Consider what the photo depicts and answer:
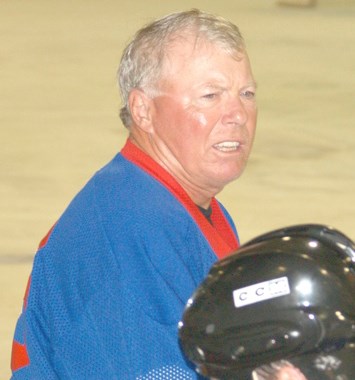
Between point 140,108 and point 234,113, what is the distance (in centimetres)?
20

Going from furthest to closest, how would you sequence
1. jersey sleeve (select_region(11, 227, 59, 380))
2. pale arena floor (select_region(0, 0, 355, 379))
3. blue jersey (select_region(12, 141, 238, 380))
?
pale arena floor (select_region(0, 0, 355, 379)), jersey sleeve (select_region(11, 227, 59, 380)), blue jersey (select_region(12, 141, 238, 380))

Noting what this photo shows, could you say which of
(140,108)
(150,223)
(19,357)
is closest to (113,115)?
(140,108)

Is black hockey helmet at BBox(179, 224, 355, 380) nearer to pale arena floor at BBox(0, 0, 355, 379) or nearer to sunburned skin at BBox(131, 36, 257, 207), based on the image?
sunburned skin at BBox(131, 36, 257, 207)

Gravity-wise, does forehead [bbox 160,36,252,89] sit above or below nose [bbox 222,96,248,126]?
above

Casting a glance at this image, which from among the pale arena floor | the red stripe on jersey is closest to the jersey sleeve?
the red stripe on jersey

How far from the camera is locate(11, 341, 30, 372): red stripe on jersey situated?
246 cm

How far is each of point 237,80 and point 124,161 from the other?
0.27m

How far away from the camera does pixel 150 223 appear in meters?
2.29

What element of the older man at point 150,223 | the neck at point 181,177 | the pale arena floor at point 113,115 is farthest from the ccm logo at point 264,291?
the pale arena floor at point 113,115

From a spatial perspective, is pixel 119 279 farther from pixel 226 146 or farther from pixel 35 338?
pixel 226 146

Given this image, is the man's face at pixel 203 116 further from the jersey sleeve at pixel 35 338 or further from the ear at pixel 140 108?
the jersey sleeve at pixel 35 338

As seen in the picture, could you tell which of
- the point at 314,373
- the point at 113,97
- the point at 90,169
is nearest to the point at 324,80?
the point at 113,97

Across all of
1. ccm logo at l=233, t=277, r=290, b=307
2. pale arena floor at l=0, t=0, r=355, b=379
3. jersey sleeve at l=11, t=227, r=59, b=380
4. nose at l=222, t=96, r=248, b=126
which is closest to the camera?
ccm logo at l=233, t=277, r=290, b=307

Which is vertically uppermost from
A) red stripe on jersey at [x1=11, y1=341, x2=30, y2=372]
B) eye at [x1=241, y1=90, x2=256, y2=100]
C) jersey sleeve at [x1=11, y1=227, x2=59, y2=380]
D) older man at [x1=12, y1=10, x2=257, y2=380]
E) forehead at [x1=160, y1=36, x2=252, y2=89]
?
forehead at [x1=160, y1=36, x2=252, y2=89]
